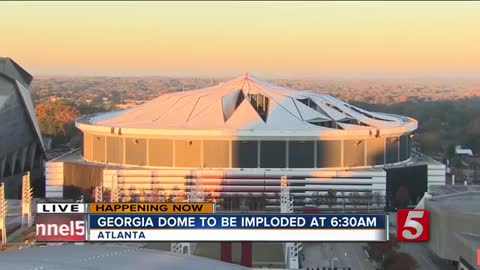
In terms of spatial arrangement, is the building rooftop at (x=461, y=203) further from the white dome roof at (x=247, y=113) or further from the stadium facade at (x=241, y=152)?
the white dome roof at (x=247, y=113)

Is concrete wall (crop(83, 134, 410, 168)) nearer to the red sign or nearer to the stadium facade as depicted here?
the stadium facade

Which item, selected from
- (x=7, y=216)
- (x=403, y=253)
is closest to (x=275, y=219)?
(x=403, y=253)

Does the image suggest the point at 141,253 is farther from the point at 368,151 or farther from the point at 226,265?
the point at 368,151

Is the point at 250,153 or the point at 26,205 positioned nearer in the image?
the point at 26,205

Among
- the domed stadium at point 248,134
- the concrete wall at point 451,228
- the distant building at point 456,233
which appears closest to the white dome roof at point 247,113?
the domed stadium at point 248,134

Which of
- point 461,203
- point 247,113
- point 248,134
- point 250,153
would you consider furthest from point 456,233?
point 247,113

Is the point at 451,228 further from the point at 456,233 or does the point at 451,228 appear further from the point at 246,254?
the point at 246,254

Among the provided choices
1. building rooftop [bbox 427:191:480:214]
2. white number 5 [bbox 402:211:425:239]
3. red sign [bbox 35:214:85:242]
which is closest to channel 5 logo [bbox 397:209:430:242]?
white number 5 [bbox 402:211:425:239]
